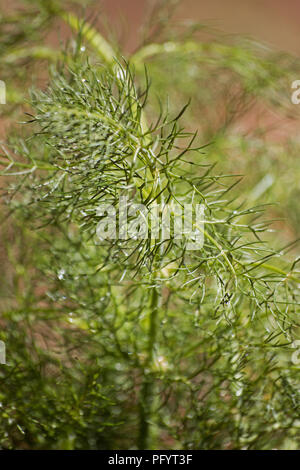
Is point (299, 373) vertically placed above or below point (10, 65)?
below

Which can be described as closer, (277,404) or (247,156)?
(277,404)

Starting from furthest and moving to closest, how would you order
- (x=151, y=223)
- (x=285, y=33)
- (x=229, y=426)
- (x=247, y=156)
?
(x=285, y=33) → (x=247, y=156) → (x=229, y=426) → (x=151, y=223)

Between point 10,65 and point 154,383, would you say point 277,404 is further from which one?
point 10,65

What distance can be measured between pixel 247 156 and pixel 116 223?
0.97ft

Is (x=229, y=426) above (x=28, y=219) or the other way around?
the other way around

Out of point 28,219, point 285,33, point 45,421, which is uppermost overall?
point 285,33

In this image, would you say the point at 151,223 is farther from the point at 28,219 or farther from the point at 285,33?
the point at 285,33

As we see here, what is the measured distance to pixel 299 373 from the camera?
424mm

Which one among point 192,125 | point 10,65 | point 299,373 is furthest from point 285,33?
point 299,373

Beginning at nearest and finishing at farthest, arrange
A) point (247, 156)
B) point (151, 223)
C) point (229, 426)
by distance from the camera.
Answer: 1. point (151, 223)
2. point (229, 426)
3. point (247, 156)

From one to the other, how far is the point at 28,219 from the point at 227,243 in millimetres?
169

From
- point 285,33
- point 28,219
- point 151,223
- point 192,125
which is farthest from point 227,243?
point 285,33

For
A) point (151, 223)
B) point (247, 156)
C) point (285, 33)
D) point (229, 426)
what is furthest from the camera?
point (285, 33)

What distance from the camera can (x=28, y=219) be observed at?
0.46m
